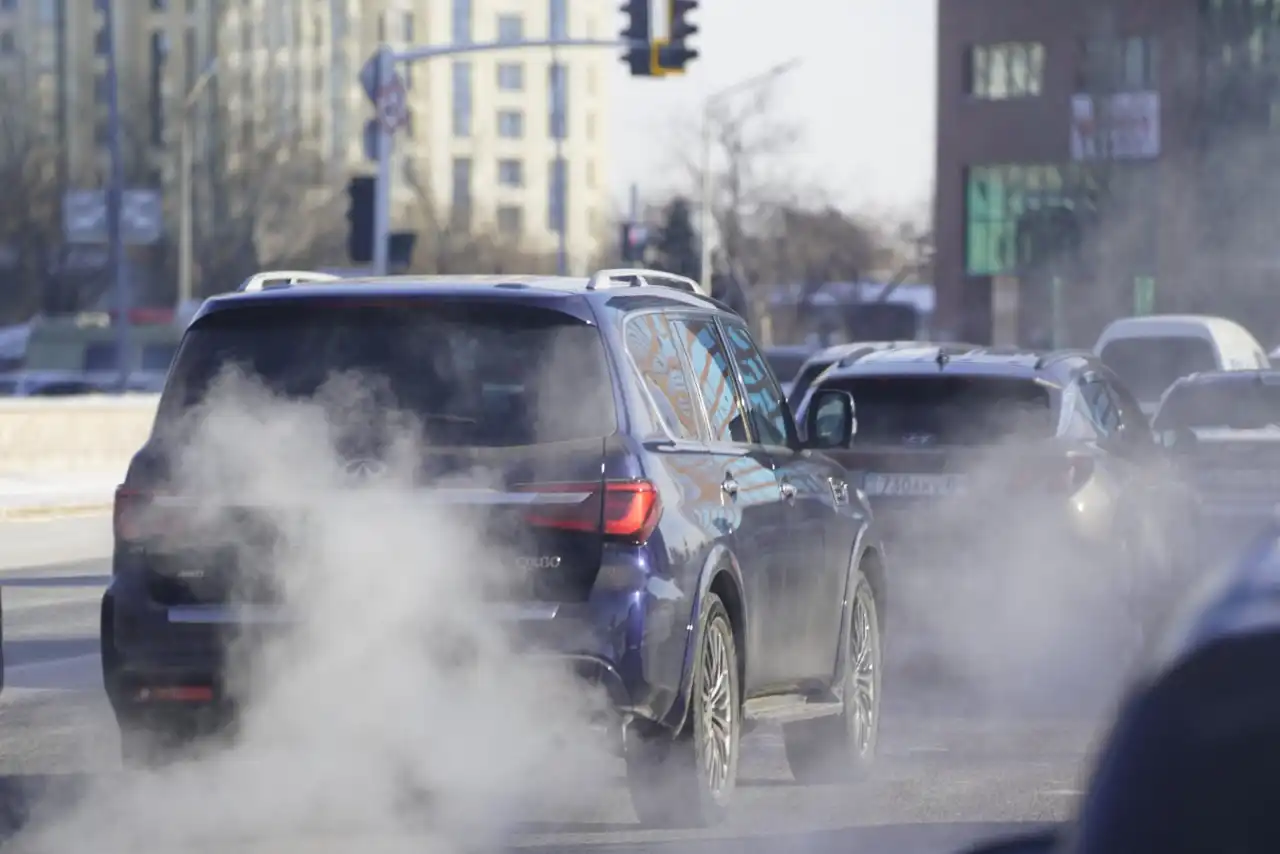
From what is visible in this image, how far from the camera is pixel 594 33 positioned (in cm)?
14888

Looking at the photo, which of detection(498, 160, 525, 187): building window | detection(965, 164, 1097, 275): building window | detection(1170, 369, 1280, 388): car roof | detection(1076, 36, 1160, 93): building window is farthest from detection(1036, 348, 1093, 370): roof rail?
detection(498, 160, 525, 187): building window

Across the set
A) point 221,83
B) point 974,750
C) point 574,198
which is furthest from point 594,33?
point 974,750

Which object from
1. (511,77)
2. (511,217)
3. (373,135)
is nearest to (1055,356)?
(373,135)

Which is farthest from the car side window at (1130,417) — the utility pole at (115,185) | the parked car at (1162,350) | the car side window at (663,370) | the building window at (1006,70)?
the building window at (1006,70)

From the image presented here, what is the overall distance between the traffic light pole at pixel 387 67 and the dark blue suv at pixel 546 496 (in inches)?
842

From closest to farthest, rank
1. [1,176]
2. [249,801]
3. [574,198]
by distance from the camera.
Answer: [249,801] < [1,176] < [574,198]

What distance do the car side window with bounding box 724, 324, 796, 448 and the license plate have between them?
11.9 feet

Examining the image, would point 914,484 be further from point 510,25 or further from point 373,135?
point 510,25

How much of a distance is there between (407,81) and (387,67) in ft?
322

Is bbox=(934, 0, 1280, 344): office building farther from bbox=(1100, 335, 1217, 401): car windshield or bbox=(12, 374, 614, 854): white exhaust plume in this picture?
bbox=(12, 374, 614, 854): white exhaust plume

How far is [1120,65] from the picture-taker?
76.8 m

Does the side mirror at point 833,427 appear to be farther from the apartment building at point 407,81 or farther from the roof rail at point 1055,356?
the apartment building at point 407,81

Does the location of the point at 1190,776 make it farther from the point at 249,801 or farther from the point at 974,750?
the point at 974,750

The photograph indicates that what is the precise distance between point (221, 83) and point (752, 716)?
271ft
